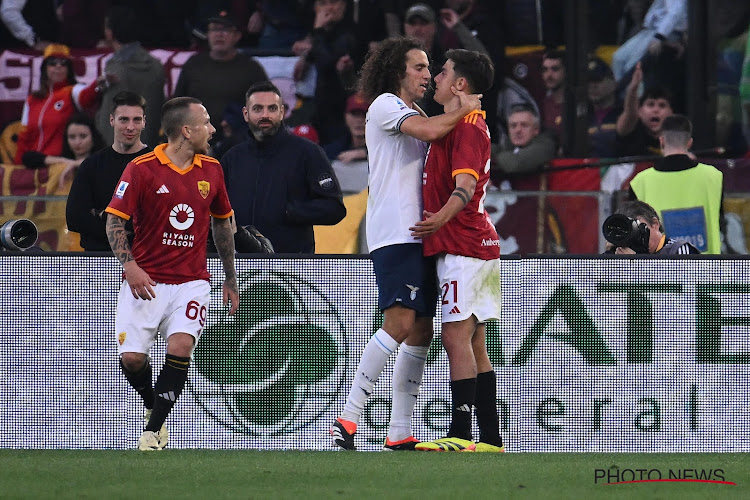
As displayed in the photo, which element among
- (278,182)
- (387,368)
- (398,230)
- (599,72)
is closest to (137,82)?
(278,182)

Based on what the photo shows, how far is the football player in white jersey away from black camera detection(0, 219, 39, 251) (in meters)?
2.41

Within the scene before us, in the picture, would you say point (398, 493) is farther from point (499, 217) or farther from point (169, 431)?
point (499, 217)

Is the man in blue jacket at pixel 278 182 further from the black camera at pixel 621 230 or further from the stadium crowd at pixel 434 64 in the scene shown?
the stadium crowd at pixel 434 64

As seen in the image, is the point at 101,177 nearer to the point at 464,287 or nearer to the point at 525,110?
the point at 464,287

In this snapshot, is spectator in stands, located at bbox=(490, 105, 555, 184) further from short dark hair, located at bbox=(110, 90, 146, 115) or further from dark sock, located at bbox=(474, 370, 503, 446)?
dark sock, located at bbox=(474, 370, 503, 446)

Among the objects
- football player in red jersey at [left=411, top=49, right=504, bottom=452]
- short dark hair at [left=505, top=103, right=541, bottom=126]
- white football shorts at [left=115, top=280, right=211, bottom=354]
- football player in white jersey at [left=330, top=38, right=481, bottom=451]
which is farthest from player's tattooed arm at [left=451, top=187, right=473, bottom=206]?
short dark hair at [left=505, top=103, right=541, bottom=126]

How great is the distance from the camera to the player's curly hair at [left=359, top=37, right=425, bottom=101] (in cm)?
753

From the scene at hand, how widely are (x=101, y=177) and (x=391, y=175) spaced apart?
7.09ft

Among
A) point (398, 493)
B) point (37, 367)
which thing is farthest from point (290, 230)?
point (398, 493)

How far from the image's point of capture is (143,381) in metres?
7.85

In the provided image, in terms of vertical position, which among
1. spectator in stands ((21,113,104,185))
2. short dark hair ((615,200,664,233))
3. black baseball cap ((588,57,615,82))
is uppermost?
black baseball cap ((588,57,615,82))

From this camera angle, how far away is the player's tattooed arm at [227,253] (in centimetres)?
788

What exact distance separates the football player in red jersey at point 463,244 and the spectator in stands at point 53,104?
18.9ft

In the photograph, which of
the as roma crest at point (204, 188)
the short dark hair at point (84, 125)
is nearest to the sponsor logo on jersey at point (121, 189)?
the as roma crest at point (204, 188)
